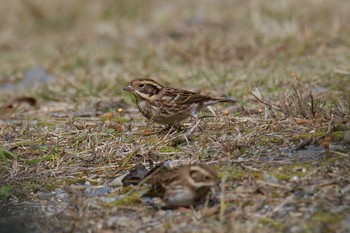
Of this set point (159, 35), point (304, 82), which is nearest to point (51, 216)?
point (304, 82)

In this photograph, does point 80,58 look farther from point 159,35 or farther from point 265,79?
point 265,79

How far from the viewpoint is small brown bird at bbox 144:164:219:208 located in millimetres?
4438

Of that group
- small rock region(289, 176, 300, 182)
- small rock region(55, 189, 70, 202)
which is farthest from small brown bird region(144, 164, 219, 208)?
small rock region(55, 189, 70, 202)

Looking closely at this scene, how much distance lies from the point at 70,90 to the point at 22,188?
415 centimetres

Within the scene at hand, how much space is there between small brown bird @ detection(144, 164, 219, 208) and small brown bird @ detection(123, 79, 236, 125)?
156cm

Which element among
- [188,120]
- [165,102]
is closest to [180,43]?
[188,120]

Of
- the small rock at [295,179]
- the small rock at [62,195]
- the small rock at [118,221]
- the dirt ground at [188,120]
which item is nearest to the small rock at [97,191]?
the dirt ground at [188,120]

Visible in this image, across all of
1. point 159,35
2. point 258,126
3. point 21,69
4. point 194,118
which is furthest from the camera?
point 159,35

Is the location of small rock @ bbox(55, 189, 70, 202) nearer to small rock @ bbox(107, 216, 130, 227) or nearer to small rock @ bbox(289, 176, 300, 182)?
small rock @ bbox(107, 216, 130, 227)

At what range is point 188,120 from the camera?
22.3 ft

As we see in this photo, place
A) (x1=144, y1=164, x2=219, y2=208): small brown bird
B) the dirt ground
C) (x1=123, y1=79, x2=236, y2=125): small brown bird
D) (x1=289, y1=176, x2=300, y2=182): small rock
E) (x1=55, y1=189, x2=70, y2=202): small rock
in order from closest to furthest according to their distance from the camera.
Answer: (x1=144, y1=164, x2=219, y2=208): small brown bird < the dirt ground < (x1=289, y1=176, x2=300, y2=182): small rock < (x1=55, y1=189, x2=70, y2=202): small rock < (x1=123, y1=79, x2=236, y2=125): small brown bird

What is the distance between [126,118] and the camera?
7352 millimetres

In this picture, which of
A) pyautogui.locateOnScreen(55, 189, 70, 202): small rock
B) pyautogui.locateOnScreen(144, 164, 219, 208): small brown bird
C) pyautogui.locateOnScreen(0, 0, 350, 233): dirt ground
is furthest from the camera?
pyautogui.locateOnScreen(55, 189, 70, 202): small rock

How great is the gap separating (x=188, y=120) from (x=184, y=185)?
2366 millimetres
